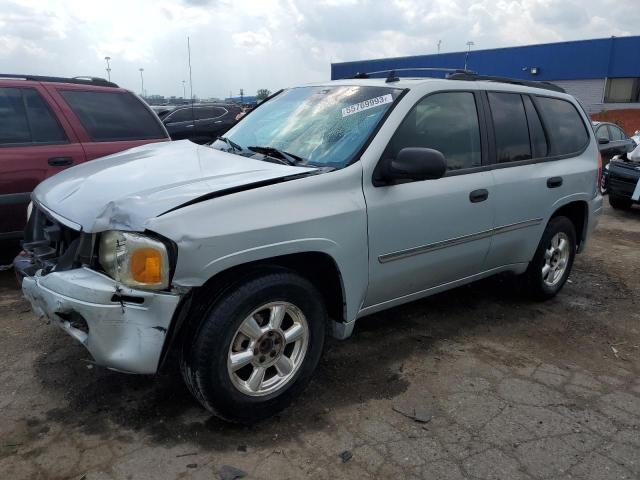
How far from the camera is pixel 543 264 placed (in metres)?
4.57

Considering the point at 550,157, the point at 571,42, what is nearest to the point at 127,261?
the point at 550,157

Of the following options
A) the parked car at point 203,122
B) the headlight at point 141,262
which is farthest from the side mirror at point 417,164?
the parked car at point 203,122

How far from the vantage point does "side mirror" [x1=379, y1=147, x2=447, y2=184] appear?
2994 mm

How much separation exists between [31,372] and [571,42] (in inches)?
1400

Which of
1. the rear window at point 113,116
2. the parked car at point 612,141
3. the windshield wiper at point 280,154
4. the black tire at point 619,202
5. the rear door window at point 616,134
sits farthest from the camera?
the rear door window at point 616,134

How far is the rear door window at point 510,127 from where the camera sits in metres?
3.96

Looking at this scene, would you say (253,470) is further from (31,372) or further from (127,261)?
(31,372)

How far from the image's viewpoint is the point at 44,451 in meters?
2.58

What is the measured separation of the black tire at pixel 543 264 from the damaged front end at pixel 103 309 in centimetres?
316

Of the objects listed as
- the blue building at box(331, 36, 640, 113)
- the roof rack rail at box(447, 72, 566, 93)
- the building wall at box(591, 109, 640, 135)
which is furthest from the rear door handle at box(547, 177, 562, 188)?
the blue building at box(331, 36, 640, 113)

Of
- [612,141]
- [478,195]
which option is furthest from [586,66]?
[478,195]

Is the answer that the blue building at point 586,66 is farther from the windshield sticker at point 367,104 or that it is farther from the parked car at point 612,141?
the windshield sticker at point 367,104

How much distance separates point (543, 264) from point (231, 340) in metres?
3.02

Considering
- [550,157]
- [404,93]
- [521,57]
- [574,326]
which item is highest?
[521,57]
